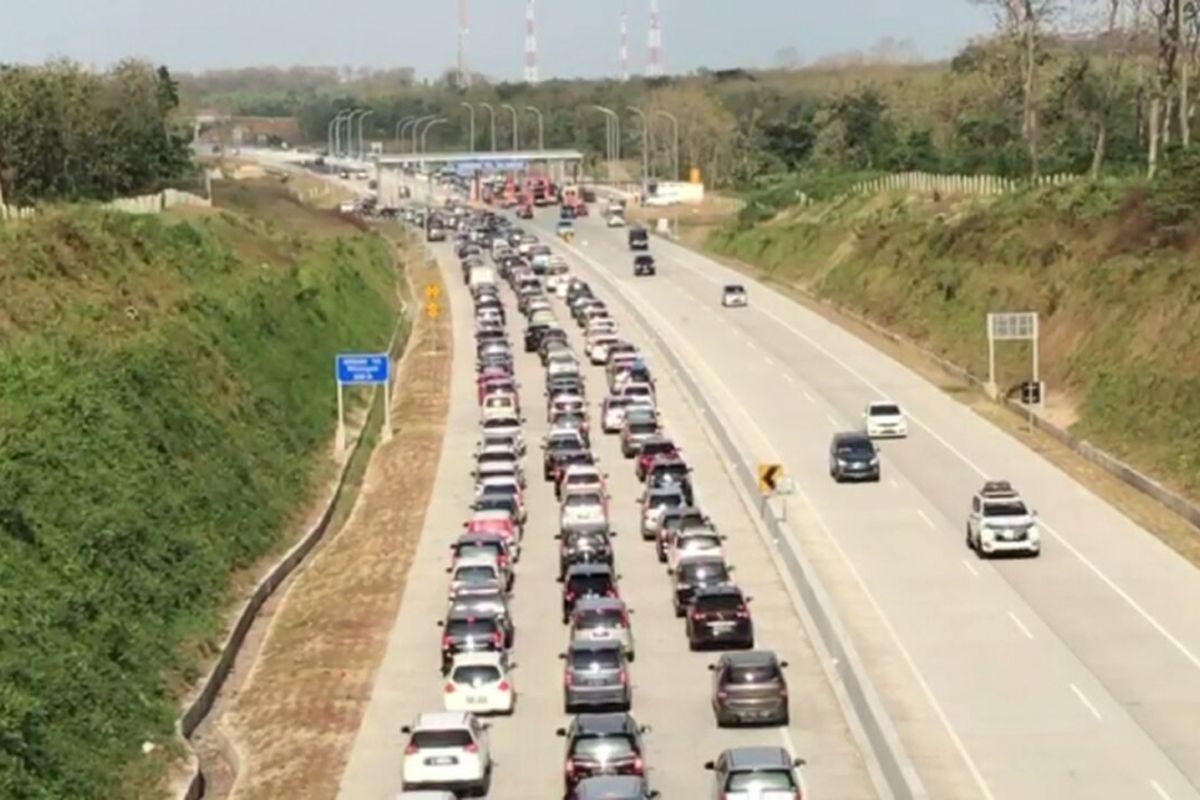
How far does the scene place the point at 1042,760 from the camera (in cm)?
3081

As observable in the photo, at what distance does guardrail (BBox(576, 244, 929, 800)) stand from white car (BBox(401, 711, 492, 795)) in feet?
17.1

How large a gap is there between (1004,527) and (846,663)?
11.0 m

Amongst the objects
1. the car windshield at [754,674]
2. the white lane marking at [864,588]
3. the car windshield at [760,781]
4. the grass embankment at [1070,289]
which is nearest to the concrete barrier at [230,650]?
the car windshield at [754,674]

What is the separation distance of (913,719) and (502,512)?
59.0 ft

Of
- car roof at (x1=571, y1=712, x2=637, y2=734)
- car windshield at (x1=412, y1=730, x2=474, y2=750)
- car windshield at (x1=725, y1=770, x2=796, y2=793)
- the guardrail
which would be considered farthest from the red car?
car windshield at (x1=725, y1=770, x2=796, y2=793)

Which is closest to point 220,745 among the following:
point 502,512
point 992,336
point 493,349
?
point 502,512

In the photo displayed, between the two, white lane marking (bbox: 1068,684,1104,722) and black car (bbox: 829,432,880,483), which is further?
black car (bbox: 829,432,880,483)

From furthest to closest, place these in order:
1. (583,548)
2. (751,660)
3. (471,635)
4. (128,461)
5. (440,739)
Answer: (583,548)
(128,461)
(471,635)
(751,660)
(440,739)

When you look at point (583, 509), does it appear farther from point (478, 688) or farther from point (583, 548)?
point (478, 688)

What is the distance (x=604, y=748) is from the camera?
96.1 feet

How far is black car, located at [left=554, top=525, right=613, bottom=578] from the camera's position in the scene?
45.2 meters

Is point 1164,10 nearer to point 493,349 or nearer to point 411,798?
point 493,349

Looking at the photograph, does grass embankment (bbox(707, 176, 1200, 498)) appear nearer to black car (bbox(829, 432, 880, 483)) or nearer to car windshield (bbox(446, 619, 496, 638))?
black car (bbox(829, 432, 880, 483))

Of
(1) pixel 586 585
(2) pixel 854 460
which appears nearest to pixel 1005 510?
(1) pixel 586 585
